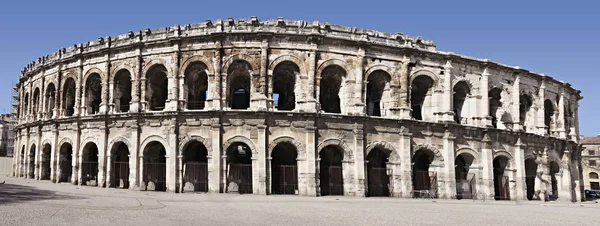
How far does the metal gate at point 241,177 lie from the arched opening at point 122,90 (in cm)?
641

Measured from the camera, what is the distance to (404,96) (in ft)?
67.4

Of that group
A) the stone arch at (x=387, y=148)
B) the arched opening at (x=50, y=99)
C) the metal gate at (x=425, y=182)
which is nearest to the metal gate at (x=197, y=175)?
the stone arch at (x=387, y=148)

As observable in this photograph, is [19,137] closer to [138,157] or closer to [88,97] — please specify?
[88,97]

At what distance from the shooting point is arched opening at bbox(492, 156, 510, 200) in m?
22.5

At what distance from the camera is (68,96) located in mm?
23875

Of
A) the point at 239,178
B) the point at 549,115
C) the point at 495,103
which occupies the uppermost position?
the point at 495,103

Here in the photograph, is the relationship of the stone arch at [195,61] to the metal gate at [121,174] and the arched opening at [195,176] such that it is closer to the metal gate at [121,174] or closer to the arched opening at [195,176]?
the arched opening at [195,176]

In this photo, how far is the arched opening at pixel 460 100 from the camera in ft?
74.2

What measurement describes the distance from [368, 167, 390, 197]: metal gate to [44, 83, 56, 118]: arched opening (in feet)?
56.3

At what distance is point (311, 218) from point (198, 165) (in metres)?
9.42

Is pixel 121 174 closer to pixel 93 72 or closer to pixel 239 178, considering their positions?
pixel 93 72

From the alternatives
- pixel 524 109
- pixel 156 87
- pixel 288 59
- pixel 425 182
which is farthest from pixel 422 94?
pixel 156 87

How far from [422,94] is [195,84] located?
11.0 metres

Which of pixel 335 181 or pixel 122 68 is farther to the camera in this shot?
pixel 122 68
